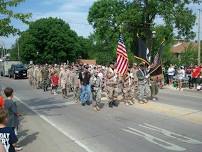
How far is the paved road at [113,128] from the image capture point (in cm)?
1202

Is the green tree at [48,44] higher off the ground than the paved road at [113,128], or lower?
higher

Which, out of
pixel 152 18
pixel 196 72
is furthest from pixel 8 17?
pixel 152 18

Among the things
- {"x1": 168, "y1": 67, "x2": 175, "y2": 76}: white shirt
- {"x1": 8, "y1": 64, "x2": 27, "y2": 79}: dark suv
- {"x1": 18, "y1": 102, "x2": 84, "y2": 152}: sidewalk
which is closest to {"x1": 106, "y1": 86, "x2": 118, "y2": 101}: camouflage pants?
{"x1": 18, "y1": 102, "x2": 84, "y2": 152}: sidewalk

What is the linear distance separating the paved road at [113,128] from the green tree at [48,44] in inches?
2520

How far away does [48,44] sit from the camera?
85688 mm

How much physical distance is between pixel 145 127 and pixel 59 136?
2.84 meters

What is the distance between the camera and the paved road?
39.4 ft

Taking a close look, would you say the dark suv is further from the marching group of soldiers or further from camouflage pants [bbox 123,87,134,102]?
camouflage pants [bbox 123,87,134,102]

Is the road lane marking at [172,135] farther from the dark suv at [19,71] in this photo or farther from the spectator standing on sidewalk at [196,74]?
the dark suv at [19,71]

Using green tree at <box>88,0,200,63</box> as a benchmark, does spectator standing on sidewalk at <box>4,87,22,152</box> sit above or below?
below

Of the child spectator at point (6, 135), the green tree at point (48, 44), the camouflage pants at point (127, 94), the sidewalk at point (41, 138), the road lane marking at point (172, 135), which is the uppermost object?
the green tree at point (48, 44)

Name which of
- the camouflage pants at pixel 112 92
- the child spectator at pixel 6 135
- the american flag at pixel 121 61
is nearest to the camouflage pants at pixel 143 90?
the american flag at pixel 121 61

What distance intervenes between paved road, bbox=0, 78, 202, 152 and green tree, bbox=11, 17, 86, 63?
64.0 meters

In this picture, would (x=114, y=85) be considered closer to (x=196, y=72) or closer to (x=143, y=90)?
(x=143, y=90)
